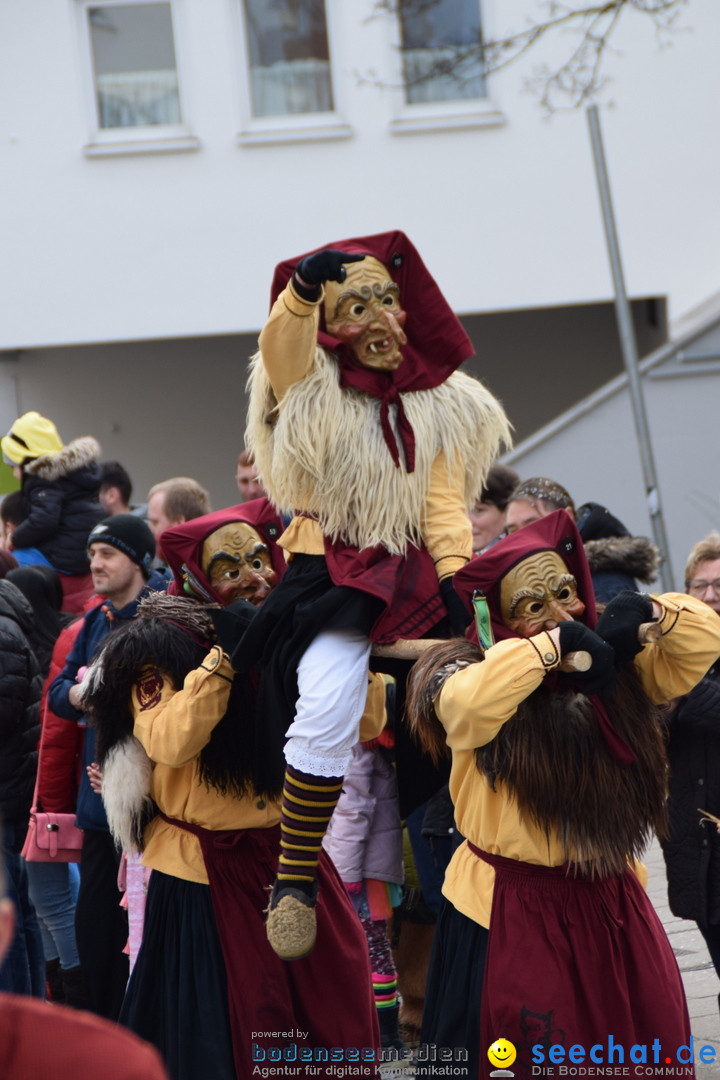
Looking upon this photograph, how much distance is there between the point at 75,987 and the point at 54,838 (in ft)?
2.23

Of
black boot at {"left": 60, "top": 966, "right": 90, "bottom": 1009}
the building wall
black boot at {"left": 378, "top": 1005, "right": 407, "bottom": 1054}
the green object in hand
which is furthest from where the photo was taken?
the building wall

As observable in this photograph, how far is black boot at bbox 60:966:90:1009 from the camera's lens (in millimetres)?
5000

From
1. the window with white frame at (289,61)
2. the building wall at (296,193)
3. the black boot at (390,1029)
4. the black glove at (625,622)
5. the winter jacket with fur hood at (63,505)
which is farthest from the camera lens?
the window with white frame at (289,61)

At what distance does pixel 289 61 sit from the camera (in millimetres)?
11336

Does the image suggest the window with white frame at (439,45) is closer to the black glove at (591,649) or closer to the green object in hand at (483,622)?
the green object in hand at (483,622)

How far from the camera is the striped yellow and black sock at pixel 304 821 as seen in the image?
342 cm

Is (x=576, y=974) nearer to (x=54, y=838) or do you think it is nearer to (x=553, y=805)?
(x=553, y=805)

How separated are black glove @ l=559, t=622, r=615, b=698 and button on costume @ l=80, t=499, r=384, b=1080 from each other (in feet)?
3.24

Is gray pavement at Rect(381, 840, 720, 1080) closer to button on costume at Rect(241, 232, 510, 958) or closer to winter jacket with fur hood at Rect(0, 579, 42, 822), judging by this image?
button on costume at Rect(241, 232, 510, 958)

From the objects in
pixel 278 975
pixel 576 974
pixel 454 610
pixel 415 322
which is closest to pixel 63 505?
pixel 415 322

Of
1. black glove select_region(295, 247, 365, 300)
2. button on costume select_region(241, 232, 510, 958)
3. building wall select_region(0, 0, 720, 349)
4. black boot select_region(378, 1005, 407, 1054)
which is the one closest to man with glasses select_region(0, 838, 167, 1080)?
button on costume select_region(241, 232, 510, 958)

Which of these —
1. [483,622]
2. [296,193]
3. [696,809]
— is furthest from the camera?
[296,193]

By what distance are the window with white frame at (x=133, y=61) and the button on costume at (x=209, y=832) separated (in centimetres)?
844

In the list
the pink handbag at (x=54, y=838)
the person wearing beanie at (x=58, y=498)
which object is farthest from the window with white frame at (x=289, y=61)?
the pink handbag at (x=54, y=838)
